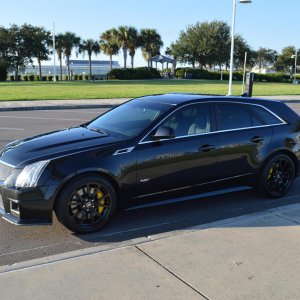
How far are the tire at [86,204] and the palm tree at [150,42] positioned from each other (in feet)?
245

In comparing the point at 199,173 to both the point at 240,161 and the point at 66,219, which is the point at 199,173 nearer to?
the point at 240,161

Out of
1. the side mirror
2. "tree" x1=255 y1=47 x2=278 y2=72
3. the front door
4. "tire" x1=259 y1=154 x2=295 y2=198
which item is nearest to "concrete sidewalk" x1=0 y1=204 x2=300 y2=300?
the front door

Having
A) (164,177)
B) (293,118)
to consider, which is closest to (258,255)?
(164,177)

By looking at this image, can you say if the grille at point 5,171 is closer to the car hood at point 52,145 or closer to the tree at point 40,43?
the car hood at point 52,145

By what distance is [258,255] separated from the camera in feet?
13.2

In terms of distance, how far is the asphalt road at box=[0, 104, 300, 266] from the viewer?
443 centimetres

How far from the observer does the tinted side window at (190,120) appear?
5.40 metres

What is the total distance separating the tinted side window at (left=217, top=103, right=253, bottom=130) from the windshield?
0.75 metres

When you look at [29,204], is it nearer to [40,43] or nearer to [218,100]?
[218,100]

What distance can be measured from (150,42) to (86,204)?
77.4 meters

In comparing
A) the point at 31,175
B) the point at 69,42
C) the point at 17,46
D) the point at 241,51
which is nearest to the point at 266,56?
the point at 241,51

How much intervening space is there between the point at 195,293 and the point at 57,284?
1.06m

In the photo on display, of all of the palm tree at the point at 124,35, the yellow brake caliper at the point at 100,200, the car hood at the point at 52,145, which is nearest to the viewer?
the car hood at the point at 52,145

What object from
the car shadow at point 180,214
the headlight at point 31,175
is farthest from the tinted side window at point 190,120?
the headlight at point 31,175
